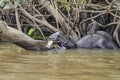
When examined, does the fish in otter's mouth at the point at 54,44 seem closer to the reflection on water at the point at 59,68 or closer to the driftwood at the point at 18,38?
the driftwood at the point at 18,38

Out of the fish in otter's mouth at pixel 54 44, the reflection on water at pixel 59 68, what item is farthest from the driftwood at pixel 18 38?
the reflection on water at pixel 59 68

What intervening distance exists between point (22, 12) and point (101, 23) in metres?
2.02

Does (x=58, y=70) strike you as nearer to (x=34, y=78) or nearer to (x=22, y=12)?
(x=34, y=78)

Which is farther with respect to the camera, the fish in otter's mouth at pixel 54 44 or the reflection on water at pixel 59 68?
the fish in otter's mouth at pixel 54 44

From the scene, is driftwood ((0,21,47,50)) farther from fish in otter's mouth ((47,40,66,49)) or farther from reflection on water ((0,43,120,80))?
reflection on water ((0,43,120,80))

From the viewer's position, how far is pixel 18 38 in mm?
6965

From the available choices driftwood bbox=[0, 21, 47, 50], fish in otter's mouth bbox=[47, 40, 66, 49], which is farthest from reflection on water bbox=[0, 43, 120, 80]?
fish in otter's mouth bbox=[47, 40, 66, 49]

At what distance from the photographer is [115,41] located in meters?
8.45

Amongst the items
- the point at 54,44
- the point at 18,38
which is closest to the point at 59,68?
the point at 18,38

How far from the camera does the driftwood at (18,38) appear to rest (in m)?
6.73

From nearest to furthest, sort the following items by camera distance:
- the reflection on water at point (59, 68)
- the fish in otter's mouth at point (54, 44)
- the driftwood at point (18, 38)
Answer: the reflection on water at point (59, 68) → the driftwood at point (18, 38) → the fish in otter's mouth at point (54, 44)

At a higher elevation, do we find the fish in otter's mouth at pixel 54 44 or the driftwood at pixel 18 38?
the driftwood at pixel 18 38

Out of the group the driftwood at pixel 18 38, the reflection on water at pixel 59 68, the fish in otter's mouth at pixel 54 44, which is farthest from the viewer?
the fish in otter's mouth at pixel 54 44

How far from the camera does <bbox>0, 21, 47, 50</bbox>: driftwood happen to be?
673cm
